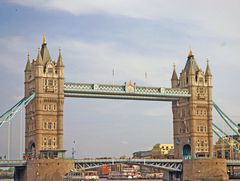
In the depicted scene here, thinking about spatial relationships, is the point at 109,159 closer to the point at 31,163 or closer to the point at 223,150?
the point at 31,163

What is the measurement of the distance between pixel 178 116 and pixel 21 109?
129 ft

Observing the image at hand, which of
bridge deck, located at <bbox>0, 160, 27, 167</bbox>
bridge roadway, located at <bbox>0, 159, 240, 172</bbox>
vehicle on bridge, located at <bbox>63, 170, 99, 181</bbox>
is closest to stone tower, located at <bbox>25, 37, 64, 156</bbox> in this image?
bridge deck, located at <bbox>0, 160, 27, 167</bbox>

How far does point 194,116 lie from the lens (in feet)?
429

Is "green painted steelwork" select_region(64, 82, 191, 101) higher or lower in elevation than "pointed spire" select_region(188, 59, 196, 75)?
lower

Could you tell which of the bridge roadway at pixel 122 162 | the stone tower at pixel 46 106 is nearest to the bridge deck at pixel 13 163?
the bridge roadway at pixel 122 162

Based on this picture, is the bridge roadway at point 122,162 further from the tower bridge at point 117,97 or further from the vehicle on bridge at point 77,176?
the vehicle on bridge at point 77,176

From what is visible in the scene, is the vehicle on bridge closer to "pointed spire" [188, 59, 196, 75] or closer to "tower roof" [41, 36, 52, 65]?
"tower roof" [41, 36, 52, 65]

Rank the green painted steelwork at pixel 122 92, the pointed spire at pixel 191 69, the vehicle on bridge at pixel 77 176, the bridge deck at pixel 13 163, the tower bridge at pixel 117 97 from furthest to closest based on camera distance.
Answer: the pointed spire at pixel 191 69 → the green painted steelwork at pixel 122 92 → the tower bridge at pixel 117 97 → the bridge deck at pixel 13 163 → the vehicle on bridge at pixel 77 176

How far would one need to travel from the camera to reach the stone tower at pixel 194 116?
130m

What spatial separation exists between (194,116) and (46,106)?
3495cm

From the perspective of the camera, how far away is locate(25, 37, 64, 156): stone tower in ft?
376

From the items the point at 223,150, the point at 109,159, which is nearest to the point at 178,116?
the point at 109,159

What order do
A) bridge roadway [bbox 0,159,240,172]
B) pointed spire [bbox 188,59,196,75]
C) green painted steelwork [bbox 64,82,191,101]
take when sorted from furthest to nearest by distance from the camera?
pointed spire [bbox 188,59,196,75]
green painted steelwork [bbox 64,82,191,101]
bridge roadway [bbox 0,159,240,172]

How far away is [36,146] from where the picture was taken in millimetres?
114375
